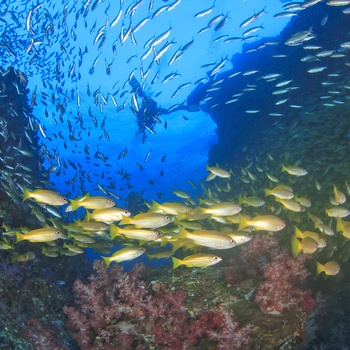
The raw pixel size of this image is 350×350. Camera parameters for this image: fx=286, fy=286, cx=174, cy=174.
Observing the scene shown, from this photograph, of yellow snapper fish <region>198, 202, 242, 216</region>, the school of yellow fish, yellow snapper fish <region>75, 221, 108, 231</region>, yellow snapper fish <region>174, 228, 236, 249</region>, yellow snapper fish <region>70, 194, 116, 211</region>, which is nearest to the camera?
yellow snapper fish <region>174, 228, 236, 249</region>

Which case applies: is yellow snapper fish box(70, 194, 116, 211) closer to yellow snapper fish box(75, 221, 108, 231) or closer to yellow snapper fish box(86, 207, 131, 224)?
yellow snapper fish box(86, 207, 131, 224)

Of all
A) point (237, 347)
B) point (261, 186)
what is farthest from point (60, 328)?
point (261, 186)

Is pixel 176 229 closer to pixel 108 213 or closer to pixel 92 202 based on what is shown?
pixel 108 213

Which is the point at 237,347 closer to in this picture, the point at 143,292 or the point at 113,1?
the point at 143,292

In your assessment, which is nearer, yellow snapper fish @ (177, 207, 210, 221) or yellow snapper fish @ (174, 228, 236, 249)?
yellow snapper fish @ (174, 228, 236, 249)

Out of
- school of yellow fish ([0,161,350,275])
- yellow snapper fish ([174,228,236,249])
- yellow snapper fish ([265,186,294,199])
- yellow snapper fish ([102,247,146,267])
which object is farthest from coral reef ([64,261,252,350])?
yellow snapper fish ([265,186,294,199])

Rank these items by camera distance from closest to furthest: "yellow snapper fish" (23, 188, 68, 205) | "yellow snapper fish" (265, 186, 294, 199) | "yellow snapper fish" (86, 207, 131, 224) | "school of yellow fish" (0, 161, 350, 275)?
"school of yellow fish" (0, 161, 350, 275) → "yellow snapper fish" (86, 207, 131, 224) → "yellow snapper fish" (23, 188, 68, 205) → "yellow snapper fish" (265, 186, 294, 199)

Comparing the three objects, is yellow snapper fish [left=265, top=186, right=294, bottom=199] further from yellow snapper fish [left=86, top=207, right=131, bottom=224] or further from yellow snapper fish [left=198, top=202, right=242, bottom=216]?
yellow snapper fish [left=86, top=207, right=131, bottom=224]

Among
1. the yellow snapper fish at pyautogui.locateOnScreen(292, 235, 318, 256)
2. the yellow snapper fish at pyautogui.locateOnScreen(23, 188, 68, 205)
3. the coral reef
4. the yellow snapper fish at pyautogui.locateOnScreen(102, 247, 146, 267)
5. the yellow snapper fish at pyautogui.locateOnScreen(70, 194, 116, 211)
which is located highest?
the yellow snapper fish at pyautogui.locateOnScreen(23, 188, 68, 205)

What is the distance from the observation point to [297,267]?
5.70 meters

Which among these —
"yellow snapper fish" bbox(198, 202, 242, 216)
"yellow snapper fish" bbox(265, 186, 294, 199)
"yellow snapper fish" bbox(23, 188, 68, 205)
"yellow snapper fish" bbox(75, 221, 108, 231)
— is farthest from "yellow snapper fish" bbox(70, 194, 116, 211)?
"yellow snapper fish" bbox(265, 186, 294, 199)

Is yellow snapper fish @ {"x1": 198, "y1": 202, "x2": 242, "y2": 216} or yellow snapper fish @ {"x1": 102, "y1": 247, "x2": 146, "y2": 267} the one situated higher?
yellow snapper fish @ {"x1": 198, "y1": 202, "x2": 242, "y2": 216}

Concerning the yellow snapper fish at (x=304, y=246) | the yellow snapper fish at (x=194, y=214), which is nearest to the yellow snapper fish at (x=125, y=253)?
the yellow snapper fish at (x=194, y=214)

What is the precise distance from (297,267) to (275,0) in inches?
1069
